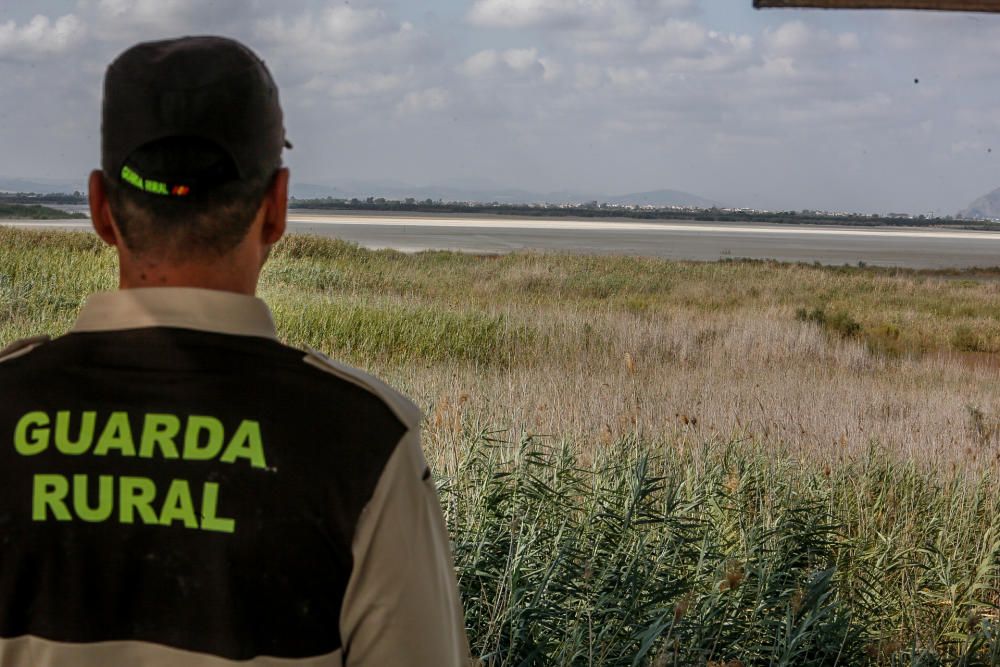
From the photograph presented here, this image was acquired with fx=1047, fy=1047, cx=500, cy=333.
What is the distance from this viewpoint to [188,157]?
1090 mm

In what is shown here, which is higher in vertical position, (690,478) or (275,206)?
(275,206)

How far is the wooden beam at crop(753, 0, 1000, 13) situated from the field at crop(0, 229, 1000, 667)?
1.54 meters

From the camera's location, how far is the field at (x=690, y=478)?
3.80 meters

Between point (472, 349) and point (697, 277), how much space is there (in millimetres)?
27164

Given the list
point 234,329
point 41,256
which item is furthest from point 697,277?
point 234,329

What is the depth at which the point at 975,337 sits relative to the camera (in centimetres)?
2233

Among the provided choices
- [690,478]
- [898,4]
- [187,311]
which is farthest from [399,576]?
[690,478]

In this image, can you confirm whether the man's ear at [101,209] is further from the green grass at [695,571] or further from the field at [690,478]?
the green grass at [695,571]

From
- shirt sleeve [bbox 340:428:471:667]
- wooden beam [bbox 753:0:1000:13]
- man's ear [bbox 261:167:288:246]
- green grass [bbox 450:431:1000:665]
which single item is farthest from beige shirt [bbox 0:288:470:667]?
green grass [bbox 450:431:1000:665]

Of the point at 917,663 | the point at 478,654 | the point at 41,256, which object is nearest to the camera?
the point at 478,654

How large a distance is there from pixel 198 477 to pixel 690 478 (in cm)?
443

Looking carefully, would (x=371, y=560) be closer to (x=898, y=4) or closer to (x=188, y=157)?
(x=188, y=157)

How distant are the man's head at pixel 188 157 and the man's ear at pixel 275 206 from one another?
0.02m

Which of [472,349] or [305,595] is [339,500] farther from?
[472,349]
